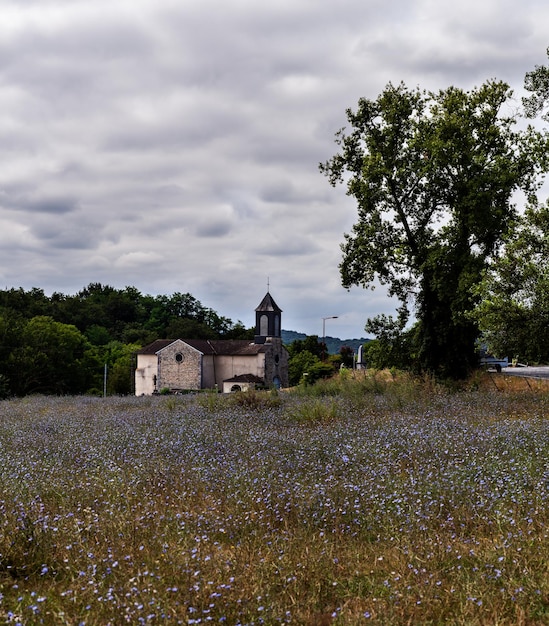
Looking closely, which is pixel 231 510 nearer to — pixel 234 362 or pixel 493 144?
pixel 493 144

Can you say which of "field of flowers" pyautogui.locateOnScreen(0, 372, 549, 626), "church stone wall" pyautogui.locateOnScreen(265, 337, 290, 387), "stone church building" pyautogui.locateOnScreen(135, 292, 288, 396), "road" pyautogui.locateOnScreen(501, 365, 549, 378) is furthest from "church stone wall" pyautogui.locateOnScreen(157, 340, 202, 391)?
"field of flowers" pyautogui.locateOnScreen(0, 372, 549, 626)

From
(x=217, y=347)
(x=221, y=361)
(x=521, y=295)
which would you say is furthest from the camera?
(x=217, y=347)

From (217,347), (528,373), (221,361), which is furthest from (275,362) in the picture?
(528,373)

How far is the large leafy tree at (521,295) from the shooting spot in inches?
707

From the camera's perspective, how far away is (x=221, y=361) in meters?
63.8

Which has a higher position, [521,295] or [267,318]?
[267,318]

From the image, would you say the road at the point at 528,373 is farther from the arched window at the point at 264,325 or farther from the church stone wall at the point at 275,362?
the arched window at the point at 264,325

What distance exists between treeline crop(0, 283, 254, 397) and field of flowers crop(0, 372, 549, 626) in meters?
34.6

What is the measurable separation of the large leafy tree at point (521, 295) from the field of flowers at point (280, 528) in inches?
A: 343

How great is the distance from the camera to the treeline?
187ft

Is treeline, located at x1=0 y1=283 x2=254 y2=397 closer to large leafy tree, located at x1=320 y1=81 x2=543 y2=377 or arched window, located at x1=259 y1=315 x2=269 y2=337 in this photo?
arched window, located at x1=259 y1=315 x2=269 y2=337

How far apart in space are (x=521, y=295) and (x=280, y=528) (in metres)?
14.6

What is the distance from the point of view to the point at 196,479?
707cm

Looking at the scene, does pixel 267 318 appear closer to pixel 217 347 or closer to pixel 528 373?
pixel 217 347
